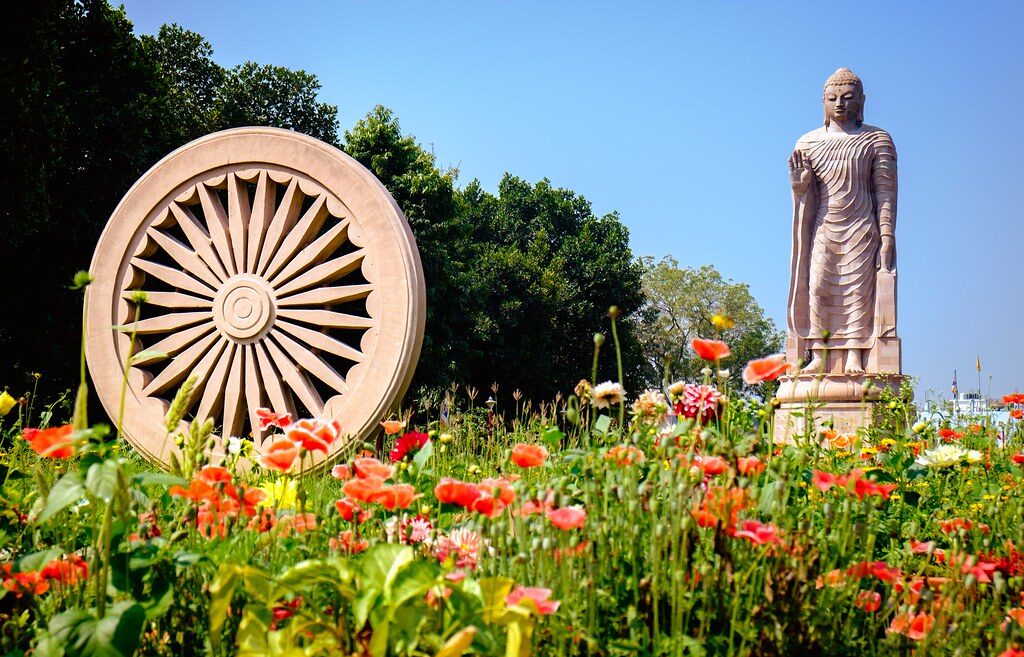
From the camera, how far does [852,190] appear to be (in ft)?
36.3

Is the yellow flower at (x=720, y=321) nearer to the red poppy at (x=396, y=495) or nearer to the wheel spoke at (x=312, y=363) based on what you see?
the red poppy at (x=396, y=495)

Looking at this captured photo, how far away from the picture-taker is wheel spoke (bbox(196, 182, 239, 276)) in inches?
225

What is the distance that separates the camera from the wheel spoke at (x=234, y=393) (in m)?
5.55

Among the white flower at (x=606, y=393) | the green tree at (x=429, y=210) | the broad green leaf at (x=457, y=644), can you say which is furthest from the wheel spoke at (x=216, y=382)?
the green tree at (x=429, y=210)

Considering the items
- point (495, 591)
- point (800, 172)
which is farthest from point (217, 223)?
point (800, 172)

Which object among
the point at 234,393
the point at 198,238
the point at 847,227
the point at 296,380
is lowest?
the point at 234,393

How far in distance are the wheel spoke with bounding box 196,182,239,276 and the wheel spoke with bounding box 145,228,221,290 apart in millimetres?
121

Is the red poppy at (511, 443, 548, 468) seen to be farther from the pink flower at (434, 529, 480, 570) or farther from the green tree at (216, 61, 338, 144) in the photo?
the green tree at (216, 61, 338, 144)

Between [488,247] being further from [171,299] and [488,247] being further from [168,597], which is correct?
[168,597]

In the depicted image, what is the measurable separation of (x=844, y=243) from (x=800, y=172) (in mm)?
1072

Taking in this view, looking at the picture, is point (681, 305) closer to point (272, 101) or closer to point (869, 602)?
point (272, 101)

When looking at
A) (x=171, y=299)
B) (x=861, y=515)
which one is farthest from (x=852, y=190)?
(x=861, y=515)

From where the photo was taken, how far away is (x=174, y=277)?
5824 mm

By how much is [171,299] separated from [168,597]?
4311 millimetres
